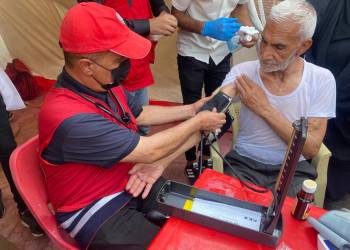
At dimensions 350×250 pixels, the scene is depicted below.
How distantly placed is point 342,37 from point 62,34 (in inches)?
67.0

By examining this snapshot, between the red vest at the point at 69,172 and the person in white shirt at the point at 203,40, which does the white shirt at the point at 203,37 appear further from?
the red vest at the point at 69,172

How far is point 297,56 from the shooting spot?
1.62m

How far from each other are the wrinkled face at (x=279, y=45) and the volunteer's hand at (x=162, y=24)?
60cm

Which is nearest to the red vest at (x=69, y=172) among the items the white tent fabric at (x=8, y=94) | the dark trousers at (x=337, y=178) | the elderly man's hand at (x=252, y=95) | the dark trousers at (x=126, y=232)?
the dark trousers at (x=126, y=232)

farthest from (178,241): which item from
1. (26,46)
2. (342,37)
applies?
(26,46)

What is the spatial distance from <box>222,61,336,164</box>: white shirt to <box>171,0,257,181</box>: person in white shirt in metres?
0.46

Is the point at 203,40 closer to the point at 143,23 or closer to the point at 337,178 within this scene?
the point at 143,23

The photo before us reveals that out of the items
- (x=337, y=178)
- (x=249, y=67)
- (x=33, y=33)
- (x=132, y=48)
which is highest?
→ (x=132, y=48)

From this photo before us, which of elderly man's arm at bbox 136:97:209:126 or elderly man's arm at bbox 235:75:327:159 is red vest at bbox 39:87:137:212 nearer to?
elderly man's arm at bbox 136:97:209:126

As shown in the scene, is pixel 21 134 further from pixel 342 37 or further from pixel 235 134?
pixel 342 37

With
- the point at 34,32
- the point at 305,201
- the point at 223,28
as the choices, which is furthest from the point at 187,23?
the point at 34,32

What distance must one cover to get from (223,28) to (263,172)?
2.71ft

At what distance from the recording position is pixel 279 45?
61.1 inches

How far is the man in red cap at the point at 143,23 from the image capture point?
1.87 m
